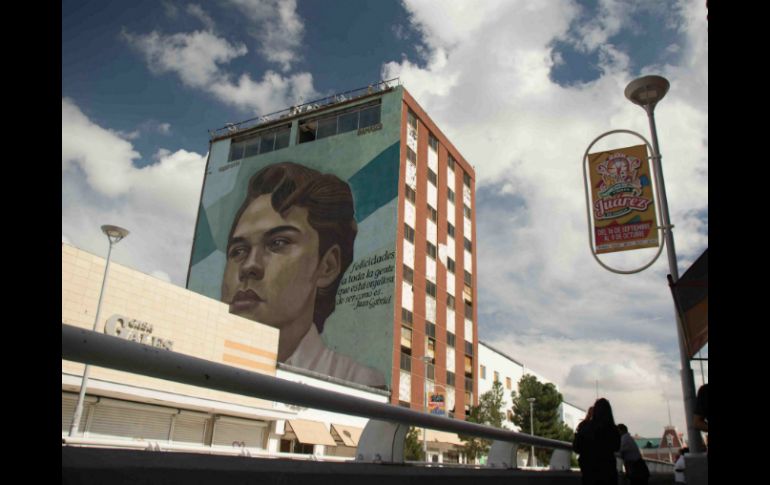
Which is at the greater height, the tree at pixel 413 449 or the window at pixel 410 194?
the window at pixel 410 194

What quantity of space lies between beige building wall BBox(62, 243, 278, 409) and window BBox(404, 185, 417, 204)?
1949cm

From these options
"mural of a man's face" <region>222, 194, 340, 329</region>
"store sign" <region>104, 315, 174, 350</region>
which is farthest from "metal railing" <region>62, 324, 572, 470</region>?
"mural of a man's face" <region>222, 194, 340, 329</region>

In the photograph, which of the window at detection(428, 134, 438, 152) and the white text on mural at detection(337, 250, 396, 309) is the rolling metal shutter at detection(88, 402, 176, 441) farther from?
the window at detection(428, 134, 438, 152)

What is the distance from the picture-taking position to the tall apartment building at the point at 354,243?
157 feet

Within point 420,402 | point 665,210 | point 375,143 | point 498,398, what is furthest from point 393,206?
point 665,210

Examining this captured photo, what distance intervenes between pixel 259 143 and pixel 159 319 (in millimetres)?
33612

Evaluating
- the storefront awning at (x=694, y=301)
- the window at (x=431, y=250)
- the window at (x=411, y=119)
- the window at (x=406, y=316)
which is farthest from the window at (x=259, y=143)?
the storefront awning at (x=694, y=301)

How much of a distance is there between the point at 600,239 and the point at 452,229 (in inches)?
1963

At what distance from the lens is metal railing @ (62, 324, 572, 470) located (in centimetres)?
202

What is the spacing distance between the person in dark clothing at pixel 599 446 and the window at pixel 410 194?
1768 inches

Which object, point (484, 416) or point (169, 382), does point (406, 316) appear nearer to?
point (484, 416)

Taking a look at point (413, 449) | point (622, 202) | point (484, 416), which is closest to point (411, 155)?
point (484, 416)

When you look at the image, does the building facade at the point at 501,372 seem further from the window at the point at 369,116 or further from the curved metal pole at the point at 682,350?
the curved metal pole at the point at 682,350
